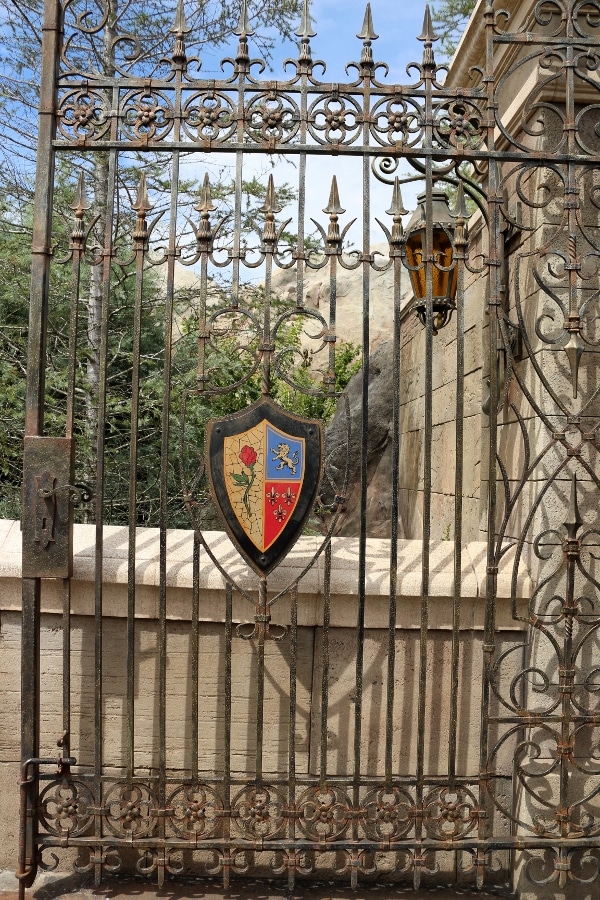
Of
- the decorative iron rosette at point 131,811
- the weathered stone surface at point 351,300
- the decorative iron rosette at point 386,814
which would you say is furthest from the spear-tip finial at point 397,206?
the weathered stone surface at point 351,300

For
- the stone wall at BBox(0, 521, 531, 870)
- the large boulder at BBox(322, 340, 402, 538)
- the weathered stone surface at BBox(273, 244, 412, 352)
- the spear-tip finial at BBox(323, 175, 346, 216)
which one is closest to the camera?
the spear-tip finial at BBox(323, 175, 346, 216)

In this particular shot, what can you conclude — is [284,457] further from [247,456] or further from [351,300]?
[351,300]

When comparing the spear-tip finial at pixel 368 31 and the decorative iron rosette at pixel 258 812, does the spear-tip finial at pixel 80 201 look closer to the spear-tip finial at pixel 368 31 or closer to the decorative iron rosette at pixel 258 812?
the spear-tip finial at pixel 368 31

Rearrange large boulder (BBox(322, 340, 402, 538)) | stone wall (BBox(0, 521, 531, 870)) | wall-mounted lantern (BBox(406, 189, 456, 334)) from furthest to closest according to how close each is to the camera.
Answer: large boulder (BBox(322, 340, 402, 538)) < wall-mounted lantern (BBox(406, 189, 456, 334)) < stone wall (BBox(0, 521, 531, 870))

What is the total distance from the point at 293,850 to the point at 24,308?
6.42m

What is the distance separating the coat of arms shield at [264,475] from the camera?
3.02 m

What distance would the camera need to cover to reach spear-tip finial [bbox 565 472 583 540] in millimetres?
3090

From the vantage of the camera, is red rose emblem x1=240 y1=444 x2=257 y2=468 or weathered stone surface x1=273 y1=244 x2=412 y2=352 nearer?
red rose emblem x1=240 y1=444 x2=257 y2=468

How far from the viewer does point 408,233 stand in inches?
164

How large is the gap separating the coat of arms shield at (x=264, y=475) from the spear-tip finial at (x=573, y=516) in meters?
1.03

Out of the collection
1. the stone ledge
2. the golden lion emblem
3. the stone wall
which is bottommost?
the stone wall

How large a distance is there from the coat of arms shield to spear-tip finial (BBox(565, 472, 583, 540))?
103cm

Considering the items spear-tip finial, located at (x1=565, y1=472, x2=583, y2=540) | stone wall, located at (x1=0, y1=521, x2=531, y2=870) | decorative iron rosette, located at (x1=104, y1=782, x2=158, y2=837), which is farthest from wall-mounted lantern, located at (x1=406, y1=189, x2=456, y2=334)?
decorative iron rosette, located at (x1=104, y1=782, x2=158, y2=837)

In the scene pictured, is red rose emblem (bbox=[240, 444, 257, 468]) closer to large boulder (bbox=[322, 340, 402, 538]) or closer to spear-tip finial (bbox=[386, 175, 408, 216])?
spear-tip finial (bbox=[386, 175, 408, 216])
